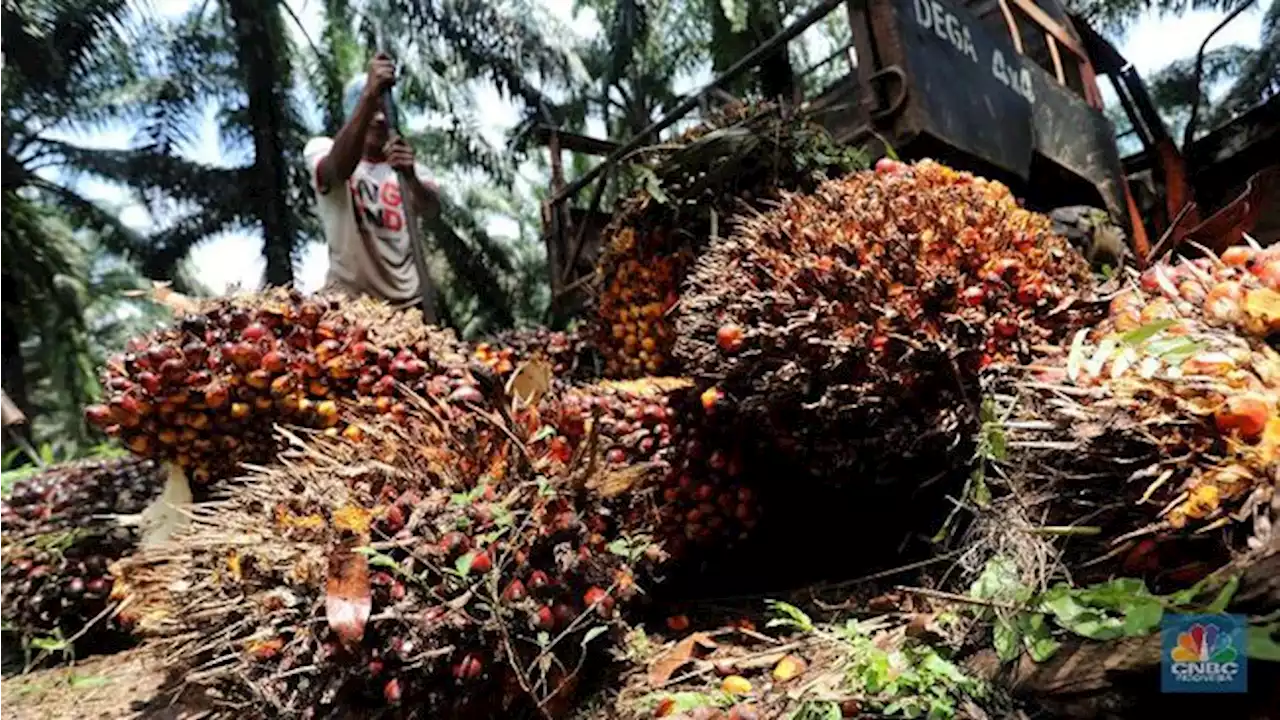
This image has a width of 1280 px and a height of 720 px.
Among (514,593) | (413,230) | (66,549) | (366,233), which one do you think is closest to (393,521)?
(514,593)

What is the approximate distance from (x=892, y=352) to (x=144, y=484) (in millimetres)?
2887

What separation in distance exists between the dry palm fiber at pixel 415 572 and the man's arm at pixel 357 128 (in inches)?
94.8

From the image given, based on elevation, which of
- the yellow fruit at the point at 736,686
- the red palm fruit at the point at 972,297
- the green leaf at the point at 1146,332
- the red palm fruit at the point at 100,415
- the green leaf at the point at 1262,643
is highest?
the red palm fruit at the point at 100,415

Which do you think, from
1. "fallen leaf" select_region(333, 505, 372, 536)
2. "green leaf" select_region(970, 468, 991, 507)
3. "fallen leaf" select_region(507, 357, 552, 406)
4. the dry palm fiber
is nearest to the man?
"fallen leaf" select_region(507, 357, 552, 406)

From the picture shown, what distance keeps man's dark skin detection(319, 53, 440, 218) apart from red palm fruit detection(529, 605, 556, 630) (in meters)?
3.09

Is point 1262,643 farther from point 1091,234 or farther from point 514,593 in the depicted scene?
point 1091,234

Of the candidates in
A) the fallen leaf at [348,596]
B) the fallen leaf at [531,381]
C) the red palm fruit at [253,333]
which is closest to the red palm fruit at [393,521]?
the fallen leaf at [348,596]

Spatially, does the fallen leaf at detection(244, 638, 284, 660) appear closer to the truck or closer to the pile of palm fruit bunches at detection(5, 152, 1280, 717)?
the pile of palm fruit bunches at detection(5, 152, 1280, 717)

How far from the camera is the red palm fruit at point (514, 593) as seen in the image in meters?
1.78

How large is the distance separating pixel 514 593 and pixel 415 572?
7.9 inches

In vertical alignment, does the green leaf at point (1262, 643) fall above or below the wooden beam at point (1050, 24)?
below

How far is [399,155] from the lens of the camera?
180 inches

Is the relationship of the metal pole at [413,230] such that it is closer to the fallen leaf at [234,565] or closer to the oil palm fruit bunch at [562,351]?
the oil palm fruit bunch at [562,351]

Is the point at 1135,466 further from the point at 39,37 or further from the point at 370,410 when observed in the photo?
the point at 39,37
